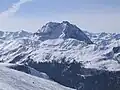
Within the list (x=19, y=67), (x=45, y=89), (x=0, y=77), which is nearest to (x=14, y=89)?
(x=0, y=77)

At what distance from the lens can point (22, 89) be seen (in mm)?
42000

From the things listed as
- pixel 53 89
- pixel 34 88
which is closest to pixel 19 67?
pixel 53 89

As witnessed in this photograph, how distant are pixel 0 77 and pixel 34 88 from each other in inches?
207

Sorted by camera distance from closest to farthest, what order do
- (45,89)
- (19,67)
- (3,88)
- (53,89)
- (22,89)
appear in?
(3,88), (22,89), (45,89), (53,89), (19,67)

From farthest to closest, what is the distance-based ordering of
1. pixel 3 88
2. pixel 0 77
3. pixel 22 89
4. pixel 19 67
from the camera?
pixel 19 67
pixel 0 77
pixel 22 89
pixel 3 88

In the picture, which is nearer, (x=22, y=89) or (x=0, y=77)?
(x=22, y=89)

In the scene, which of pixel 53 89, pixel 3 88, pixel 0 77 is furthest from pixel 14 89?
pixel 53 89

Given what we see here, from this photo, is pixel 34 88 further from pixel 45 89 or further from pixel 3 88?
pixel 3 88

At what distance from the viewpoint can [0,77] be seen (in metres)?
45.8

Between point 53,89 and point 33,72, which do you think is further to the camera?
point 33,72

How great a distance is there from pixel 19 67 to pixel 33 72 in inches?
262

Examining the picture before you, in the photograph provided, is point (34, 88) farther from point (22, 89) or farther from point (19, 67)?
point (19, 67)

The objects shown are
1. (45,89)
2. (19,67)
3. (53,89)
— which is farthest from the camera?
(19,67)

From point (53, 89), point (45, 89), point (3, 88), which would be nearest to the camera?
point (3, 88)
